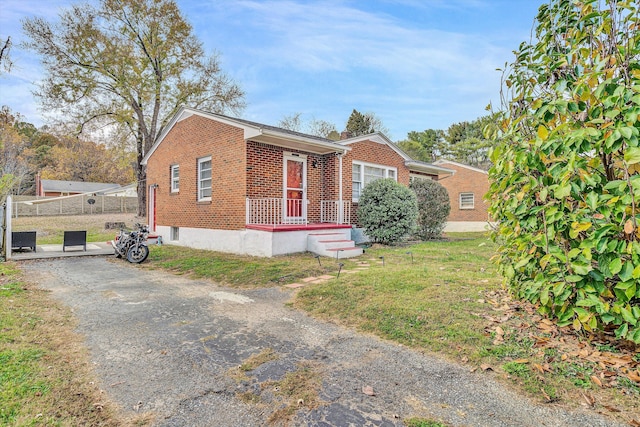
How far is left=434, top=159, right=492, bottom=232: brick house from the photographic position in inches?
860

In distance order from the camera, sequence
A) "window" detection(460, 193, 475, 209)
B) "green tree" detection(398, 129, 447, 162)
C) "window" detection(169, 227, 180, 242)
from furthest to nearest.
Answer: "green tree" detection(398, 129, 447, 162), "window" detection(460, 193, 475, 209), "window" detection(169, 227, 180, 242)

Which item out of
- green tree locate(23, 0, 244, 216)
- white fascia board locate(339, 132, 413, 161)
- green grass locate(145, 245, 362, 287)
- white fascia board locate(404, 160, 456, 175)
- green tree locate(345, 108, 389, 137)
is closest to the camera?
green grass locate(145, 245, 362, 287)

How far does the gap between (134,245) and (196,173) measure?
3641 mm

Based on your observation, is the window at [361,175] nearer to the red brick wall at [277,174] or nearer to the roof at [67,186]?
the red brick wall at [277,174]

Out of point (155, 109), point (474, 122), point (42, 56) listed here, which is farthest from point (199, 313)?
point (474, 122)

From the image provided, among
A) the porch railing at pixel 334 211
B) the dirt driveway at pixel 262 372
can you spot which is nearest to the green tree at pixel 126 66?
the porch railing at pixel 334 211

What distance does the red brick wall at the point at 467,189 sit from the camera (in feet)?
71.5

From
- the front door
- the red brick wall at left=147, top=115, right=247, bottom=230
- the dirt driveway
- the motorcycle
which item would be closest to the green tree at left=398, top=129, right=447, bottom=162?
the front door

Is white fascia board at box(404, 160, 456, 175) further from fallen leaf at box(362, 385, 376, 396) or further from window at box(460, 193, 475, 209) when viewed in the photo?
fallen leaf at box(362, 385, 376, 396)

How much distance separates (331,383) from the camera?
277 centimetres

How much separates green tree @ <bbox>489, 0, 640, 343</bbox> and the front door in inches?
318

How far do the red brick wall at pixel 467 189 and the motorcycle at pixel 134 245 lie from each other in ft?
61.3

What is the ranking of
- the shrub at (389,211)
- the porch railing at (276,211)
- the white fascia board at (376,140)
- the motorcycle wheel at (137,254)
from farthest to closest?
the white fascia board at (376,140), the shrub at (389,211), the porch railing at (276,211), the motorcycle wheel at (137,254)

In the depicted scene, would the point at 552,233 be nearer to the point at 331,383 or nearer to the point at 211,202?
the point at 331,383
